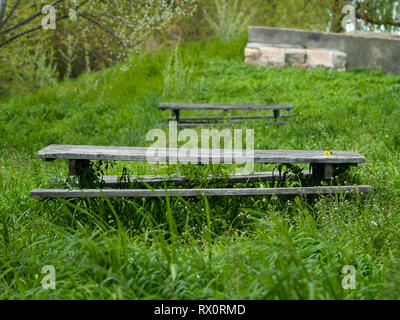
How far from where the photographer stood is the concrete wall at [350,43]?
11680 mm

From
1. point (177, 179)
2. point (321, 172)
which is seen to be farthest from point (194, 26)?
point (321, 172)

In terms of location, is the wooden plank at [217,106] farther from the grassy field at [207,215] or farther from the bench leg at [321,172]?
the bench leg at [321,172]

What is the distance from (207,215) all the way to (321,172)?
5.35 ft

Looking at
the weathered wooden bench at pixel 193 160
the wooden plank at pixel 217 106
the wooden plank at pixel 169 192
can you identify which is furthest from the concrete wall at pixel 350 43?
the wooden plank at pixel 169 192

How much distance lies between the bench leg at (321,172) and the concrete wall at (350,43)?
332 inches

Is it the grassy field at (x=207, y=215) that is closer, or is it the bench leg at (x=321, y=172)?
the grassy field at (x=207, y=215)

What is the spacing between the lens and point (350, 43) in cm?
1201

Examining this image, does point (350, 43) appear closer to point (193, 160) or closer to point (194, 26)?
point (194, 26)

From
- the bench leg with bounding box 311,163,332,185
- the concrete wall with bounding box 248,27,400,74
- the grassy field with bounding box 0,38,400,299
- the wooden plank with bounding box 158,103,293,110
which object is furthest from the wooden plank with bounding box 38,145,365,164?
the concrete wall with bounding box 248,27,400,74

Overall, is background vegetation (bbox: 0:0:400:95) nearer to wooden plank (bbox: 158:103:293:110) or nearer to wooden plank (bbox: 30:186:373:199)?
wooden plank (bbox: 158:103:293:110)

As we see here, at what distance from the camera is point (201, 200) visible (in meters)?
4.06

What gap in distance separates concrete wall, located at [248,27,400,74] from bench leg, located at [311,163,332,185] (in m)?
8.44

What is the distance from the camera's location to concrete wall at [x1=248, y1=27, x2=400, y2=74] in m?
11.7
